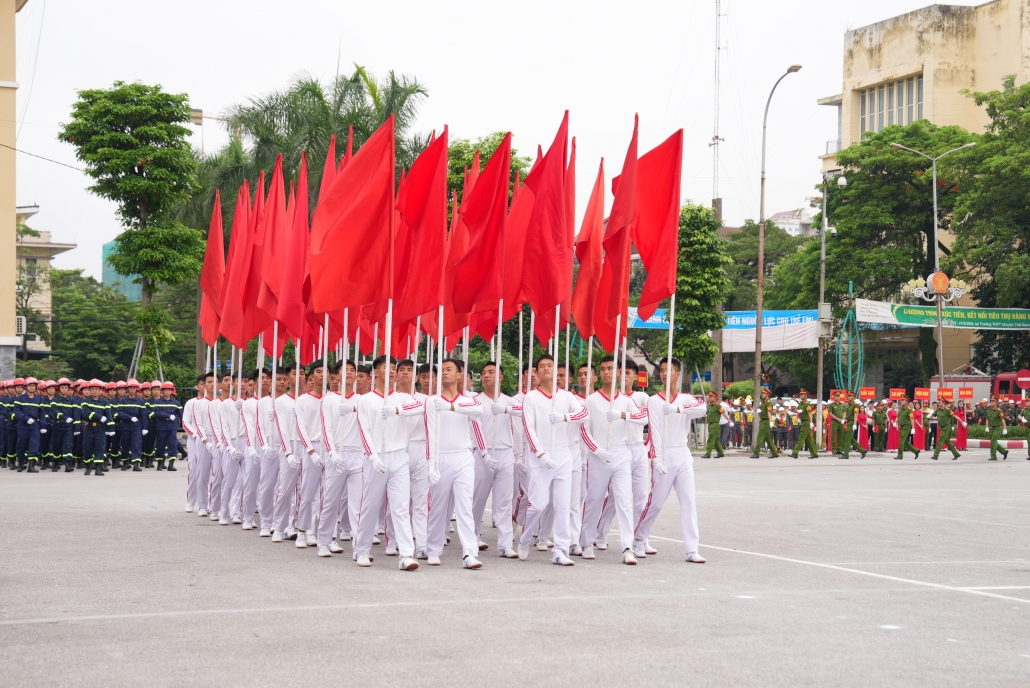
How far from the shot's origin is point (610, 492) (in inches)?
426

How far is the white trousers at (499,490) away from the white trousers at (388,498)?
1.07 meters

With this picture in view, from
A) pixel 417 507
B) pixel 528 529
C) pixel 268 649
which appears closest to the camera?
pixel 268 649

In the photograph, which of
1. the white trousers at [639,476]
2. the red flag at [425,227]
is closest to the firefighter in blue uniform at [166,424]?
the red flag at [425,227]

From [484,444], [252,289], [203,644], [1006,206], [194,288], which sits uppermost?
[1006,206]

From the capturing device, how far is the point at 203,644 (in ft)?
21.4

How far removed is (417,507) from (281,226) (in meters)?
4.39

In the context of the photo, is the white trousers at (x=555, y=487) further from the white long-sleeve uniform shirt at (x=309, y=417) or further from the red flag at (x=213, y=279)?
the red flag at (x=213, y=279)

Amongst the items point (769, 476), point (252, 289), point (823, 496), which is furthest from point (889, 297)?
point (252, 289)

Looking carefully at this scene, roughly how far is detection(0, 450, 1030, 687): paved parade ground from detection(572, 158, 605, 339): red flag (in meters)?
2.51

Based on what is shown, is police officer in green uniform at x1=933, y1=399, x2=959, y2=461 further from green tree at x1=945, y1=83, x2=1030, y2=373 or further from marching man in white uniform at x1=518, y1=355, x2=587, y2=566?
marching man in white uniform at x1=518, y1=355, x2=587, y2=566

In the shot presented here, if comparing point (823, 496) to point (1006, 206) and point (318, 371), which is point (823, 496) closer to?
point (318, 371)

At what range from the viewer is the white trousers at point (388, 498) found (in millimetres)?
9914

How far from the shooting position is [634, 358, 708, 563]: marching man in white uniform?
35.0 ft

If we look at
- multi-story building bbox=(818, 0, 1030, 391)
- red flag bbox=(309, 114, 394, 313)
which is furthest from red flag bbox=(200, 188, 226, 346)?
multi-story building bbox=(818, 0, 1030, 391)
